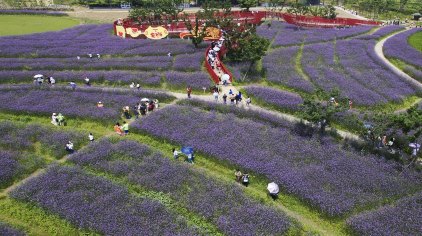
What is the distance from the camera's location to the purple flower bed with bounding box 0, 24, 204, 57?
5334cm

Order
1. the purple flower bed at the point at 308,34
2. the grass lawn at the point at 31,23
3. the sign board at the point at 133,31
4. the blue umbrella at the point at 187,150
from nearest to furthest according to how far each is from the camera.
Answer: the blue umbrella at the point at 187,150 → the purple flower bed at the point at 308,34 → the sign board at the point at 133,31 → the grass lawn at the point at 31,23

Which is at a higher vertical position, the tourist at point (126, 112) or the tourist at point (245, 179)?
the tourist at point (126, 112)

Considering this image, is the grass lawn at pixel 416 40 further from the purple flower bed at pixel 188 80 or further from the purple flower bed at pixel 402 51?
the purple flower bed at pixel 188 80

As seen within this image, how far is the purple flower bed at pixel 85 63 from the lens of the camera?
47.4m

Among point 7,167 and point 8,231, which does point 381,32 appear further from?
point 8,231

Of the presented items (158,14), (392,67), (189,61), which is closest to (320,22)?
(392,67)

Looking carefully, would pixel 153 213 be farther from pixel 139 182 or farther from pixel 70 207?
pixel 70 207

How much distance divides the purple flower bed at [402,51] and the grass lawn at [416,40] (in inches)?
43.0

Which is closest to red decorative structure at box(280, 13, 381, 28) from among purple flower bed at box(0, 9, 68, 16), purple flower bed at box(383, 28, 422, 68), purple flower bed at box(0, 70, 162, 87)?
purple flower bed at box(383, 28, 422, 68)

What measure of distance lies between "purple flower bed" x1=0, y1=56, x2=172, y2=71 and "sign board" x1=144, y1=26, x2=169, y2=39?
13.3m

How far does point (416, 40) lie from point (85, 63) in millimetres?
57895

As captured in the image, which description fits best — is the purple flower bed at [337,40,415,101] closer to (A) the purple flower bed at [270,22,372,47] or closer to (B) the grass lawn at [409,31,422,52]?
(A) the purple flower bed at [270,22,372,47]

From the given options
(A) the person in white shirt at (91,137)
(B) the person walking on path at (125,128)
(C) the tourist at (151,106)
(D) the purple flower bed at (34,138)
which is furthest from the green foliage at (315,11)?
(D) the purple flower bed at (34,138)

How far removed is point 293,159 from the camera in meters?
27.8
